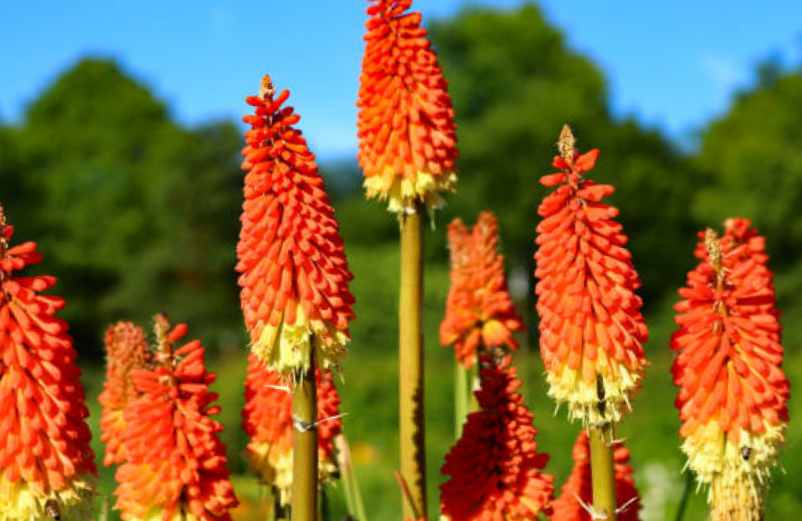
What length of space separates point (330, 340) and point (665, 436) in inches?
553

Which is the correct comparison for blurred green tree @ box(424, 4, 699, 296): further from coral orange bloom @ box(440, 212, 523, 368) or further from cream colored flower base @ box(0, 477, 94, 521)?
cream colored flower base @ box(0, 477, 94, 521)

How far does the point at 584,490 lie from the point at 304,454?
56.9 inches

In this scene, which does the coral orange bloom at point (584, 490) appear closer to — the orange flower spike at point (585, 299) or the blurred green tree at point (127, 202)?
the orange flower spike at point (585, 299)

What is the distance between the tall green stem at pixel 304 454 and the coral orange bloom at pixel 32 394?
0.77 metres

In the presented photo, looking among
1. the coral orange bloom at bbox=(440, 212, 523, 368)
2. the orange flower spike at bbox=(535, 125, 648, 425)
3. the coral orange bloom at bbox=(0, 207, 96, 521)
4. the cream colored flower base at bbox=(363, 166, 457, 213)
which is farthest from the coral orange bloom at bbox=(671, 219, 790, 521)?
the coral orange bloom at bbox=(0, 207, 96, 521)

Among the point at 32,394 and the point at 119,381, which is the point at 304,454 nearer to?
the point at 32,394

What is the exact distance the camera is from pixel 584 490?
5.02 m

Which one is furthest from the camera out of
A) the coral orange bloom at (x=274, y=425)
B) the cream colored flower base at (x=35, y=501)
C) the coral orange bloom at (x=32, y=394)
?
the coral orange bloom at (x=274, y=425)

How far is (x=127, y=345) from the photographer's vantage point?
17.3ft

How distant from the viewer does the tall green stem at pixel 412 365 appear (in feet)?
16.9

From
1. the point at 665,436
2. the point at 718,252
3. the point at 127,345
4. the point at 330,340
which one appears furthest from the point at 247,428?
the point at 665,436

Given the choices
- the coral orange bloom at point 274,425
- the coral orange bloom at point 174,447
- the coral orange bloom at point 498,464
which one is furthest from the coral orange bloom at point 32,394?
the coral orange bloom at point 498,464

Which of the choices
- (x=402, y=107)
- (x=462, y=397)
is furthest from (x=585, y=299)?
(x=462, y=397)

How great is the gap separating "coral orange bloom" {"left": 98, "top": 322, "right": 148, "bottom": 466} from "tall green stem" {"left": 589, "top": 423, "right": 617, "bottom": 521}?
83.8 inches
